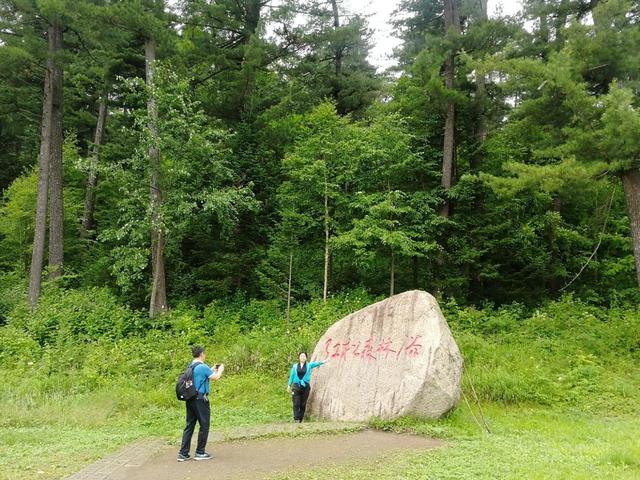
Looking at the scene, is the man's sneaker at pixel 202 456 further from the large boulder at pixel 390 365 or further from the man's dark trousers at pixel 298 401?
the large boulder at pixel 390 365

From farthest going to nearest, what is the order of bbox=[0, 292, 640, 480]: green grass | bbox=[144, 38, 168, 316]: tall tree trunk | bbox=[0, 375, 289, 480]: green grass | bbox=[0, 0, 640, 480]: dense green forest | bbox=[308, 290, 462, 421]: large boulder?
bbox=[144, 38, 168, 316]: tall tree trunk, bbox=[0, 0, 640, 480]: dense green forest, bbox=[308, 290, 462, 421]: large boulder, bbox=[0, 375, 289, 480]: green grass, bbox=[0, 292, 640, 480]: green grass

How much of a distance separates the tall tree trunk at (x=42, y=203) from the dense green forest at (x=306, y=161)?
7cm

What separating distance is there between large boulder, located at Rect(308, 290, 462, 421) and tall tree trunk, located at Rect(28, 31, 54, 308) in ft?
38.2

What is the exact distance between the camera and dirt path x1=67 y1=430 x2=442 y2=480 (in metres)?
6.20

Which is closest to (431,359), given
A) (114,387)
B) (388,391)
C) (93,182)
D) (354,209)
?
(388,391)

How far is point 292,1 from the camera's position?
66.0ft

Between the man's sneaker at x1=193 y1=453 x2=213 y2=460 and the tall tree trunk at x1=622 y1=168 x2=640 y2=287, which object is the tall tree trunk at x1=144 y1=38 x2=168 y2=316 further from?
the tall tree trunk at x1=622 y1=168 x2=640 y2=287

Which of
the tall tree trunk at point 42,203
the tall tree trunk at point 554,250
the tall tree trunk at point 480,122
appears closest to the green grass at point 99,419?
the tall tree trunk at point 42,203

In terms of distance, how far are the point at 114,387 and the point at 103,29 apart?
11.4 m

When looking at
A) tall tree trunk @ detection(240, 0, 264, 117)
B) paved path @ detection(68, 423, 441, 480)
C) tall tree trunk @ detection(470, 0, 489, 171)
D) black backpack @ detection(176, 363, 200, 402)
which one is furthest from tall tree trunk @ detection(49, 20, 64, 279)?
tall tree trunk @ detection(470, 0, 489, 171)

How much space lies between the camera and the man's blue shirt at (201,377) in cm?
681

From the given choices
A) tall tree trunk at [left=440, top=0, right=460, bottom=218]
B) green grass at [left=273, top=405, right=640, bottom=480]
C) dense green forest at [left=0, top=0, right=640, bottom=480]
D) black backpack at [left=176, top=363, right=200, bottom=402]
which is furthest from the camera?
tall tree trunk at [left=440, top=0, right=460, bottom=218]

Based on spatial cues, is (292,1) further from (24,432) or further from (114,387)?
(24,432)

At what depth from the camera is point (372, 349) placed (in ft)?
32.0
